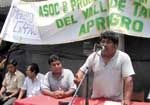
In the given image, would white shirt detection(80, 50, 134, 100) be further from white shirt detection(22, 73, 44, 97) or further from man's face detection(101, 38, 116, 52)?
white shirt detection(22, 73, 44, 97)

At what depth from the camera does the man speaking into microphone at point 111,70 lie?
489 cm

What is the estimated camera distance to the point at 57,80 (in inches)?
242

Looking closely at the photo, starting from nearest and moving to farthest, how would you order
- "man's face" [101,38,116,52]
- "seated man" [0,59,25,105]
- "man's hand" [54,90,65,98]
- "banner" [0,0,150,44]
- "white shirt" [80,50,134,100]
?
"man's face" [101,38,116,52] < "white shirt" [80,50,134,100] < "man's hand" [54,90,65,98] < "banner" [0,0,150,44] < "seated man" [0,59,25,105]

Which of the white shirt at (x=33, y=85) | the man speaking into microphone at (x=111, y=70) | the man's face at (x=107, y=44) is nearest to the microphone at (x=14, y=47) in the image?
the white shirt at (x=33, y=85)

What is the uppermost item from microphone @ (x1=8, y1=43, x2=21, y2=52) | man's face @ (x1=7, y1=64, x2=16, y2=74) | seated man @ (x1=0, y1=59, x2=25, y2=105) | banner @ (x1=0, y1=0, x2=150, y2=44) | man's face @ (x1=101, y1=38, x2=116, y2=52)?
banner @ (x1=0, y1=0, x2=150, y2=44)

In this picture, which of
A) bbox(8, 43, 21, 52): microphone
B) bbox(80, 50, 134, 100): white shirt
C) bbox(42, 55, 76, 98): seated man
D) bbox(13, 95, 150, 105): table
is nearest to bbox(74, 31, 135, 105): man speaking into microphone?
bbox(80, 50, 134, 100): white shirt

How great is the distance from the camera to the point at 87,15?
6.68 meters

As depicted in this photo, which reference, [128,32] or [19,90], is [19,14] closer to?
[19,90]

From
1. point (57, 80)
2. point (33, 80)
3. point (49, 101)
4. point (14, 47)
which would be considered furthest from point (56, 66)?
point (14, 47)

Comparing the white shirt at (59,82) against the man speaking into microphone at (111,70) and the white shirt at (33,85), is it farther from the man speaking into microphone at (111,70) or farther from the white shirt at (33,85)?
the man speaking into microphone at (111,70)

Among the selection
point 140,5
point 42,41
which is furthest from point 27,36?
point 140,5

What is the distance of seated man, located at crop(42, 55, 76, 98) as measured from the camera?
6.04 metres

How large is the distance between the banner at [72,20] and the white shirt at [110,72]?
136cm

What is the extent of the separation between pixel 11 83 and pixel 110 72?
3.13 metres
